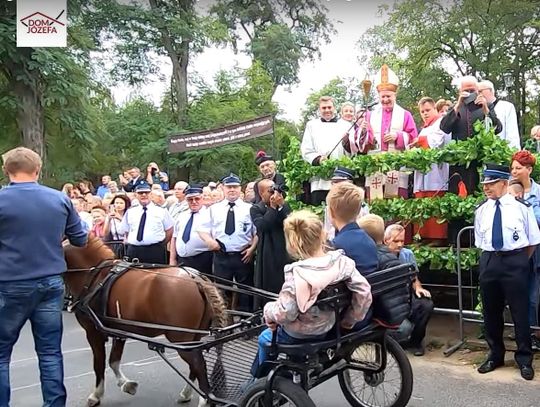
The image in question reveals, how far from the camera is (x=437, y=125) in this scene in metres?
7.40

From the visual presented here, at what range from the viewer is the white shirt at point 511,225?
5.28 metres

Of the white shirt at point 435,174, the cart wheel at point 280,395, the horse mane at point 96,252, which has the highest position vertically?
the white shirt at point 435,174

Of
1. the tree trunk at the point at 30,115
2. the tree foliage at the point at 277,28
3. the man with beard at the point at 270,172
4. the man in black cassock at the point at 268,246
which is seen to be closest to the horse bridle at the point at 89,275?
the man in black cassock at the point at 268,246

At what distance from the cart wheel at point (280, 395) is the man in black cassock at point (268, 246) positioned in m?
3.32

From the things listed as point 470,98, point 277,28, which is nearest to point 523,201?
point 470,98

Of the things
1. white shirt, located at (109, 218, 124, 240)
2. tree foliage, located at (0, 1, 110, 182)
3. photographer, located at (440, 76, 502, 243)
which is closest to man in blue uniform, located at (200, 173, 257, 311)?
white shirt, located at (109, 218, 124, 240)

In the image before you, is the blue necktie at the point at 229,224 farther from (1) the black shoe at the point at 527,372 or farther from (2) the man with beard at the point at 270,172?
(1) the black shoe at the point at 527,372

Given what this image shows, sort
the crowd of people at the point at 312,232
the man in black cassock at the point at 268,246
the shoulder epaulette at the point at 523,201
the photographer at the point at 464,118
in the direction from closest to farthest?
the crowd of people at the point at 312,232, the shoulder epaulette at the point at 523,201, the photographer at the point at 464,118, the man in black cassock at the point at 268,246

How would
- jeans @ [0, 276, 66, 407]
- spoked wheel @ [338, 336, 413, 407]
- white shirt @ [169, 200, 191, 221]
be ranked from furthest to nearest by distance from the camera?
white shirt @ [169, 200, 191, 221] → spoked wheel @ [338, 336, 413, 407] → jeans @ [0, 276, 66, 407]

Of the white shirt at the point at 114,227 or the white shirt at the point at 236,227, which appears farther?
the white shirt at the point at 114,227

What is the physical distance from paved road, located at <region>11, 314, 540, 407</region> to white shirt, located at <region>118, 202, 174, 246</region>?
6.58ft

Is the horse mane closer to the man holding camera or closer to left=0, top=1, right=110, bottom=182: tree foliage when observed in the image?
the man holding camera

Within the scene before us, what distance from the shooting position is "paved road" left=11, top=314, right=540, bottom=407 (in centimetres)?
496

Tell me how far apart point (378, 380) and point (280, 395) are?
111 centimetres
